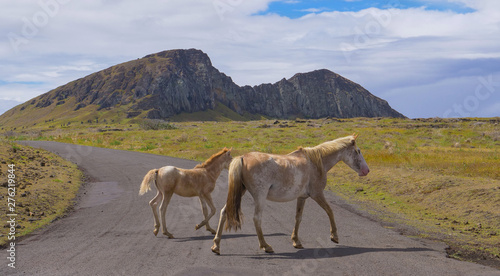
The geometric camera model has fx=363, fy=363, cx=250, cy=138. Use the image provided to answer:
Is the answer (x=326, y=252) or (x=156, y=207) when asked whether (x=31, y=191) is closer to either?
(x=156, y=207)

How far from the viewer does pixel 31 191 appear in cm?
1652

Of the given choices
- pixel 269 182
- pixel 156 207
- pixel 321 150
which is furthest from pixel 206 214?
pixel 321 150

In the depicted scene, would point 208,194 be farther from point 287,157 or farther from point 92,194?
point 92,194

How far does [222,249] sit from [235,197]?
54.7 inches

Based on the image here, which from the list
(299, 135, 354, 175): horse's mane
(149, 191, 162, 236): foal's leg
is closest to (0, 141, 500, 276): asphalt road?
(149, 191, 162, 236): foal's leg

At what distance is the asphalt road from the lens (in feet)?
24.5

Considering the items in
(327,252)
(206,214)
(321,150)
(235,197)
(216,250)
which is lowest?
(327,252)

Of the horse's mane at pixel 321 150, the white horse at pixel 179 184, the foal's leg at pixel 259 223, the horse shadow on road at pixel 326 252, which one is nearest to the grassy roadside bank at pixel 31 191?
the white horse at pixel 179 184

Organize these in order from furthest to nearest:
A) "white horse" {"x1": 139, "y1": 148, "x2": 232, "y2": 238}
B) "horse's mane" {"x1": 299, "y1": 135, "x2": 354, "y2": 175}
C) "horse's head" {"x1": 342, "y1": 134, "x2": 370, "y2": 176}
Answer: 1. "horse's head" {"x1": 342, "y1": 134, "x2": 370, "y2": 176}
2. "white horse" {"x1": 139, "y1": 148, "x2": 232, "y2": 238}
3. "horse's mane" {"x1": 299, "y1": 135, "x2": 354, "y2": 175}

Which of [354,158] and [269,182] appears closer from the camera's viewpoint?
[269,182]

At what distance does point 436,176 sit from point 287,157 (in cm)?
1165

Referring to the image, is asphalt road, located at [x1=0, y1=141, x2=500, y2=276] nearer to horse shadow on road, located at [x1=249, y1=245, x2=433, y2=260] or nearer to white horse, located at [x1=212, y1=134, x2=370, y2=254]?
horse shadow on road, located at [x1=249, y1=245, x2=433, y2=260]

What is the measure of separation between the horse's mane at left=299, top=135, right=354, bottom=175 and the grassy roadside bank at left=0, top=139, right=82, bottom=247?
8.56 meters

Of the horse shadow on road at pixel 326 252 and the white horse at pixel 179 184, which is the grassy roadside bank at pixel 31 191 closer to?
the white horse at pixel 179 184
